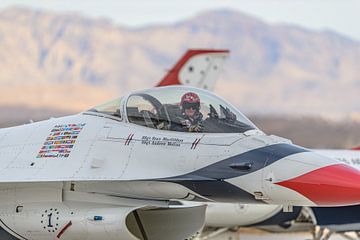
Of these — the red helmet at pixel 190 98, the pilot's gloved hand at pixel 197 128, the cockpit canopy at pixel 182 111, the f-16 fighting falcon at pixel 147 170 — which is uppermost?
the red helmet at pixel 190 98

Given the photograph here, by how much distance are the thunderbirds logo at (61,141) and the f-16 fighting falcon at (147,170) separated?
1cm

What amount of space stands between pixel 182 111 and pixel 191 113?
0.38ft

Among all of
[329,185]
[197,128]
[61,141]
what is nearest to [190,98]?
[197,128]

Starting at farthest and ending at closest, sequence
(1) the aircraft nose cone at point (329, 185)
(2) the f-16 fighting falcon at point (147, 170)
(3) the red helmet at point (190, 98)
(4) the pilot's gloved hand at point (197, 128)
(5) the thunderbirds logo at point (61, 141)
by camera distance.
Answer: (5) the thunderbirds logo at point (61, 141) → (3) the red helmet at point (190, 98) → (4) the pilot's gloved hand at point (197, 128) → (2) the f-16 fighting falcon at point (147, 170) → (1) the aircraft nose cone at point (329, 185)

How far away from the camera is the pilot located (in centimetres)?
982

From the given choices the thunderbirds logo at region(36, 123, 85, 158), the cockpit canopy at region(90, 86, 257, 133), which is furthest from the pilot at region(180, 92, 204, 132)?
the thunderbirds logo at region(36, 123, 85, 158)

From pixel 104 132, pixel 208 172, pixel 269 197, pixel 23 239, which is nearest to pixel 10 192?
pixel 23 239

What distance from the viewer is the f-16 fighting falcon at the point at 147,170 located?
909 cm

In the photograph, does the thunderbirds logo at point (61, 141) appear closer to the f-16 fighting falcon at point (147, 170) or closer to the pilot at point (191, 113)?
the f-16 fighting falcon at point (147, 170)

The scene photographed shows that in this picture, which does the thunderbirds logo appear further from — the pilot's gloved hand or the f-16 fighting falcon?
the pilot's gloved hand

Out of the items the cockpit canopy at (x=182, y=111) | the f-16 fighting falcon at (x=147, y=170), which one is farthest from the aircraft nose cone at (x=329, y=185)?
the cockpit canopy at (x=182, y=111)

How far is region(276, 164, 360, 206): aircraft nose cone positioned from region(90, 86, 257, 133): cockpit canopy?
107cm

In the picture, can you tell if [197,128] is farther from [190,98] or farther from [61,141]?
[61,141]

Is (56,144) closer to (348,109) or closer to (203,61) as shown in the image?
(203,61)
